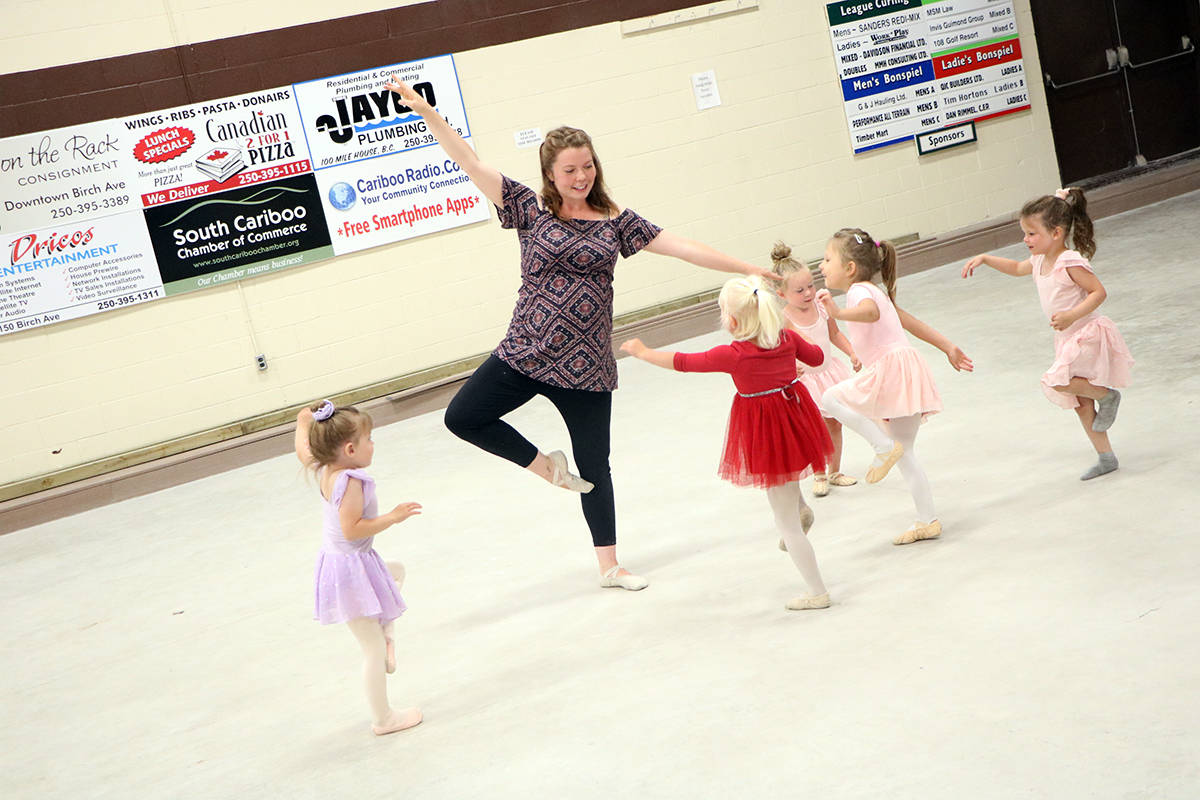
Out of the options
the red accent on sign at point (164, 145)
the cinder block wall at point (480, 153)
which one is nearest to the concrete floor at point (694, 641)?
the cinder block wall at point (480, 153)

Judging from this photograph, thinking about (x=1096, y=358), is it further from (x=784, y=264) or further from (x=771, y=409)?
(x=771, y=409)

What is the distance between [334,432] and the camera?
8.98 ft

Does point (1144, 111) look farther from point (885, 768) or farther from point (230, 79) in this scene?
point (885, 768)

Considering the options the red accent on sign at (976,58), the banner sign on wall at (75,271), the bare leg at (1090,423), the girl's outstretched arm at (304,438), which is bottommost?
the bare leg at (1090,423)

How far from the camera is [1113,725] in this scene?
2.10 m

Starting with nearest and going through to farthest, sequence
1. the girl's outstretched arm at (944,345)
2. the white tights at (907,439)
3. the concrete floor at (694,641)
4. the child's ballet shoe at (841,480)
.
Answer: the concrete floor at (694,641), the white tights at (907,439), the girl's outstretched arm at (944,345), the child's ballet shoe at (841,480)

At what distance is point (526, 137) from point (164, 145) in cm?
251

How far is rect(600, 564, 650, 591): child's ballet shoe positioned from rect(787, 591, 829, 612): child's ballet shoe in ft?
1.98

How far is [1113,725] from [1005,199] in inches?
307

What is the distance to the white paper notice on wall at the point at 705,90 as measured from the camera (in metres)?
8.23

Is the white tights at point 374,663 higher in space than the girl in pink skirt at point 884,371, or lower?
Result: lower

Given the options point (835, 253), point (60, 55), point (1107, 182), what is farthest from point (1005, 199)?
point (60, 55)

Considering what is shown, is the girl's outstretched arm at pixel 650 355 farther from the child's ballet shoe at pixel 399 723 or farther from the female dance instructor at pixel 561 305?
the child's ballet shoe at pixel 399 723

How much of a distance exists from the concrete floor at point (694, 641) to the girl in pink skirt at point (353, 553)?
189 millimetres
